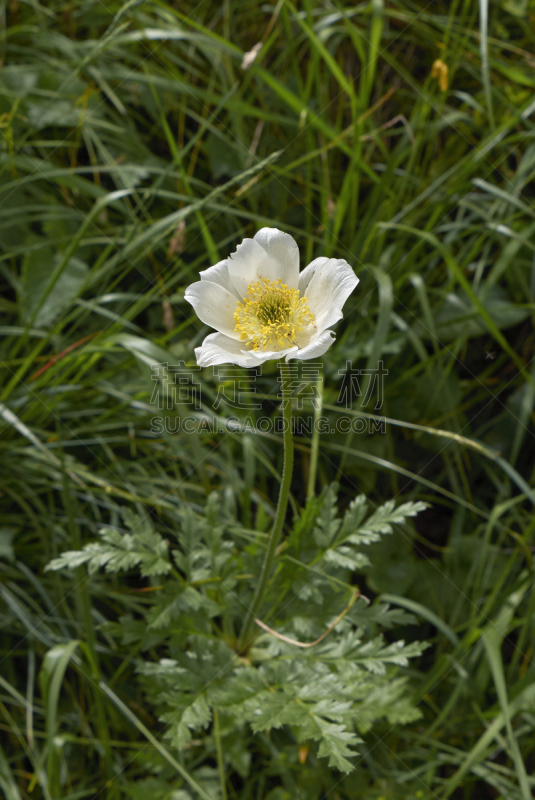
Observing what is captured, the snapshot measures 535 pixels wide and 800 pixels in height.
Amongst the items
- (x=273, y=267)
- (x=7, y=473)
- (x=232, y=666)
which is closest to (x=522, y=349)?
(x=273, y=267)

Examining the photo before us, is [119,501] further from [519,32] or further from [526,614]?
[519,32]

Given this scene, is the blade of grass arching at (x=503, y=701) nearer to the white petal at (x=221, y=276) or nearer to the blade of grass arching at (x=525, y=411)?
the blade of grass arching at (x=525, y=411)

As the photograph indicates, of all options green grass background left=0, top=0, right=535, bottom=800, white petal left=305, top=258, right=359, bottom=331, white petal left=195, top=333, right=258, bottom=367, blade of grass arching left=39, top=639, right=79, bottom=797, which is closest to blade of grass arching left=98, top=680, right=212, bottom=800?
green grass background left=0, top=0, right=535, bottom=800

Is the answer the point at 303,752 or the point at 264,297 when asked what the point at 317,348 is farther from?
the point at 303,752

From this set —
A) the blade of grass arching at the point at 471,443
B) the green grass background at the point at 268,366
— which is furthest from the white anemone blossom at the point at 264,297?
the blade of grass arching at the point at 471,443

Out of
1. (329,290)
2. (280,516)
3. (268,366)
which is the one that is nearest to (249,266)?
(329,290)
